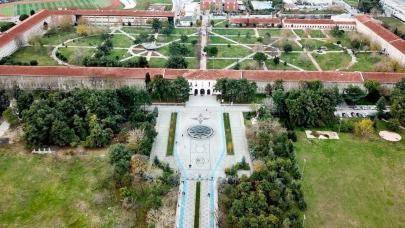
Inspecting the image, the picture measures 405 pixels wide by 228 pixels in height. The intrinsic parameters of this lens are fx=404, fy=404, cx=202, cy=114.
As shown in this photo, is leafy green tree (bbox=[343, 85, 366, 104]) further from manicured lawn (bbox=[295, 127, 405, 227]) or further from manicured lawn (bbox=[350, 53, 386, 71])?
manicured lawn (bbox=[350, 53, 386, 71])

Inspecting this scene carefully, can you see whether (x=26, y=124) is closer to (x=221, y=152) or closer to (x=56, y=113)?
(x=56, y=113)

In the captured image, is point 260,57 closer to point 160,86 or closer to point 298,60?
point 298,60

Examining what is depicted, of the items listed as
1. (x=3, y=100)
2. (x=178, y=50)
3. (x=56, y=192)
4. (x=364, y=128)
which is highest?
(x=178, y=50)

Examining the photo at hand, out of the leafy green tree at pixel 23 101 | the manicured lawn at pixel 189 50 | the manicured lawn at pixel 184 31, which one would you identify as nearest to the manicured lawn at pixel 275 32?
the manicured lawn at pixel 184 31

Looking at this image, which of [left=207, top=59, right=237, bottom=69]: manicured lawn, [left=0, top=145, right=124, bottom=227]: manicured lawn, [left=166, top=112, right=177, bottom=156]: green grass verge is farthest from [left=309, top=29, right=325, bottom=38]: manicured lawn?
[left=0, top=145, right=124, bottom=227]: manicured lawn

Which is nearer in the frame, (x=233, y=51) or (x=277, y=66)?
(x=277, y=66)

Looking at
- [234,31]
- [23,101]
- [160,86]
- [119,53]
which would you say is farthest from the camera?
[234,31]

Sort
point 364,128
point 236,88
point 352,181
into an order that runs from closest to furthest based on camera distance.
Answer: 1. point 352,181
2. point 364,128
3. point 236,88

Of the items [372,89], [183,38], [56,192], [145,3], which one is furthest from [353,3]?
[56,192]
